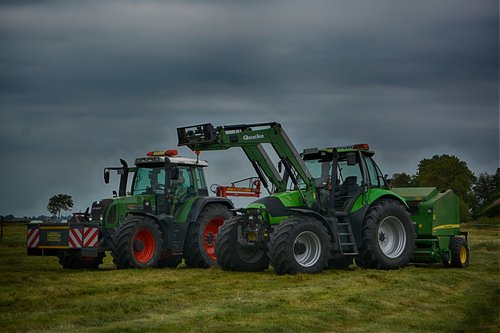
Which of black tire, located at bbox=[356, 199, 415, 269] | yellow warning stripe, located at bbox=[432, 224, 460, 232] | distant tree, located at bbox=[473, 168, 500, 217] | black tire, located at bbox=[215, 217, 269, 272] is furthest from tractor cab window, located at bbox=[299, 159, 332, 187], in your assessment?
distant tree, located at bbox=[473, 168, 500, 217]

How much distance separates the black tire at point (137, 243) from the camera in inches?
745

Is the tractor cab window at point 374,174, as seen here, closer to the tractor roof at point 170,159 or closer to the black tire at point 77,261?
the tractor roof at point 170,159

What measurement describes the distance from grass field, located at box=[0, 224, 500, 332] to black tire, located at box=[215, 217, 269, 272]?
57cm

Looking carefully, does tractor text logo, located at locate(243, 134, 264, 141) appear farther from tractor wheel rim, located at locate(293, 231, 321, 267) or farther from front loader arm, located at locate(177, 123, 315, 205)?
tractor wheel rim, located at locate(293, 231, 321, 267)

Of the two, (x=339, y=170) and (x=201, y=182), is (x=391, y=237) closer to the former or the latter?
(x=339, y=170)

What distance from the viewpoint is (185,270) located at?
1962 centimetres

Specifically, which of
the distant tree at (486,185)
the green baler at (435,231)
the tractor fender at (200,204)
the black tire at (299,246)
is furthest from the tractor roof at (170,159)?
the distant tree at (486,185)

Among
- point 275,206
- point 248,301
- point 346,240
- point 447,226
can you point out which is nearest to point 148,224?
point 275,206

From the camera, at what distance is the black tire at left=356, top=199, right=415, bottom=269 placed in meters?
19.0

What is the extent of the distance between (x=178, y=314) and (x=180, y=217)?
9.45 meters

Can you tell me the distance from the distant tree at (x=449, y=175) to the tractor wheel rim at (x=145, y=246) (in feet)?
179

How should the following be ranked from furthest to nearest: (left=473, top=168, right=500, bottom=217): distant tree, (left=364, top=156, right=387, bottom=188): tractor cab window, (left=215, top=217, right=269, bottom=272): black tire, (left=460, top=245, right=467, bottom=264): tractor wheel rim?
(left=473, top=168, right=500, bottom=217): distant tree < (left=460, top=245, right=467, bottom=264): tractor wheel rim < (left=364, top=156, right=387, bottom=188): tractor cab window < (left=215, top=217, right=269, bottom=272): black tire

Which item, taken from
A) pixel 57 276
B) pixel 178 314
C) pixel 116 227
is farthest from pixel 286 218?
pixel 178 314

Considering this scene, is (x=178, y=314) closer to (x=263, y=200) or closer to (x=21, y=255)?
(x=263, y=200)
